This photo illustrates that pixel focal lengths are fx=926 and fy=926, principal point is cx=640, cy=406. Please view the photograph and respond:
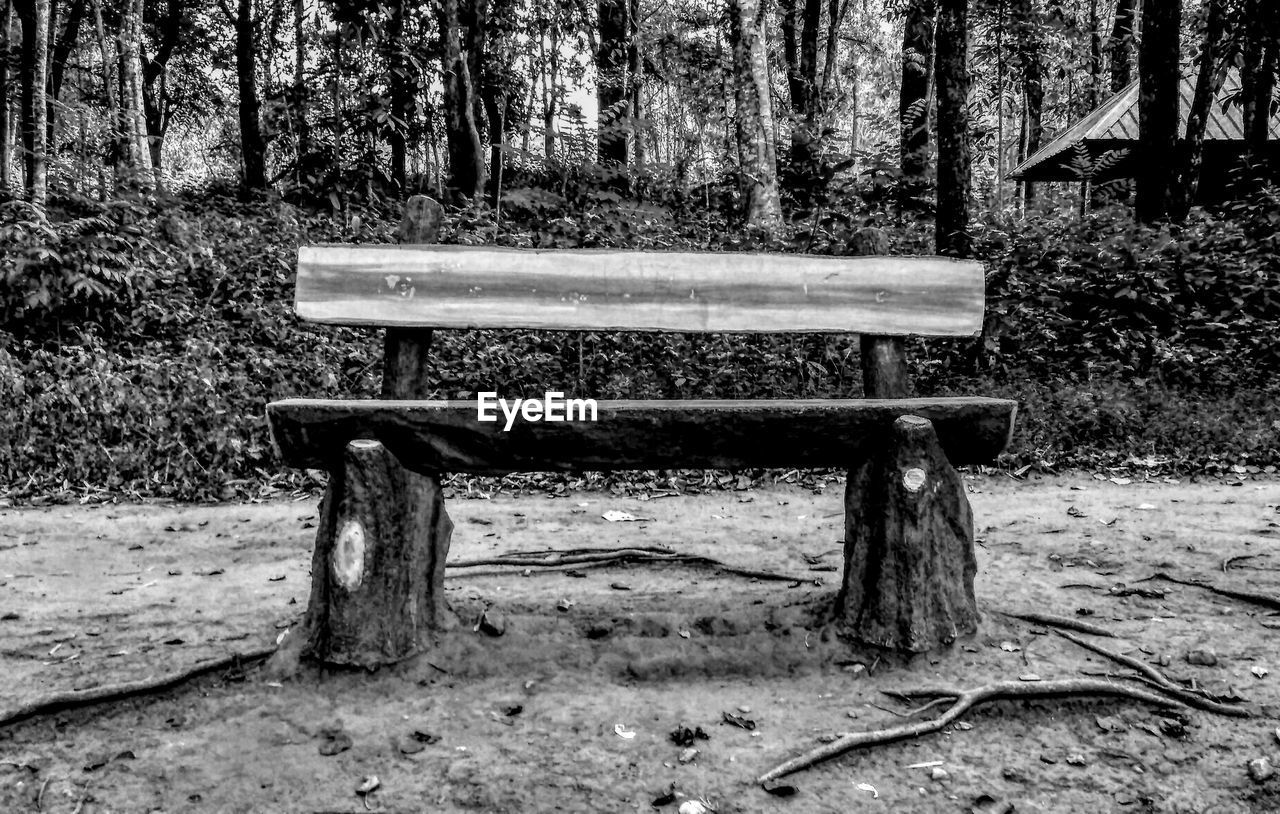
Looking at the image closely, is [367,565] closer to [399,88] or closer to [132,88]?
[132,88]

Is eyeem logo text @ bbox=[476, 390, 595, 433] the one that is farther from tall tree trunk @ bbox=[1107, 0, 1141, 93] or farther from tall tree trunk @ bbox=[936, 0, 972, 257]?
tall tree trunk @ bbox=[1107, 0, 1141, 93]

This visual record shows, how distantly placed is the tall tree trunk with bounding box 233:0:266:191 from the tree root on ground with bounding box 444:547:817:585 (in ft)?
47.8

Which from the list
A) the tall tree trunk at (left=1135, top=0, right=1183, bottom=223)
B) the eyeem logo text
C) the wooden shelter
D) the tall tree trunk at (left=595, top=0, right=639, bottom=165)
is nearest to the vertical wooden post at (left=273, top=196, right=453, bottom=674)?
the eyeem logo text

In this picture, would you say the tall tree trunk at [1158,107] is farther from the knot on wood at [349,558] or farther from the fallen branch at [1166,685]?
the knot on wood at [349,558]

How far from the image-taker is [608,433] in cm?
294

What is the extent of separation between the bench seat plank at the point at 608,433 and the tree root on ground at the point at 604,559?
1.21 metres

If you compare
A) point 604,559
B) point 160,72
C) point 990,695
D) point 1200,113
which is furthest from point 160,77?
point 990,695

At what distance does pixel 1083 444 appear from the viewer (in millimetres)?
7051

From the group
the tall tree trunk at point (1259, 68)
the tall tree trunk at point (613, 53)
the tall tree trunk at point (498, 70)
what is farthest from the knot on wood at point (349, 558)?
the tall tree trunk at point (613, 53)

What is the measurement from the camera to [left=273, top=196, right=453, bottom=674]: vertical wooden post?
9.31ft

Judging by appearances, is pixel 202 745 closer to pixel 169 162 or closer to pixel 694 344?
pixel 694 344

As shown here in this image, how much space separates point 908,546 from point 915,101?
1258 centimetres

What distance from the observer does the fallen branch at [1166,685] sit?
2643 millimetres

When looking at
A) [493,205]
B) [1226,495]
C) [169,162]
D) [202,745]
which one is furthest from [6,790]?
[169,162]
